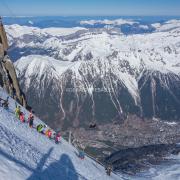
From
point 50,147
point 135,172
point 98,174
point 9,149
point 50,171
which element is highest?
point 9,149

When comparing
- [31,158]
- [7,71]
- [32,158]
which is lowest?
[7,71]

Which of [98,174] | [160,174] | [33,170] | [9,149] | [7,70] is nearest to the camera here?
[33,170]

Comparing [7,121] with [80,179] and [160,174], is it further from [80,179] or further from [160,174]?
[160,174]

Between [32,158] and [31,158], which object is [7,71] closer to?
[32,158]

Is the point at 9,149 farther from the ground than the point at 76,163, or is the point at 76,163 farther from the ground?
the point at 9,149

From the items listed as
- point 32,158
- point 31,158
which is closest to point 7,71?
point 32,158

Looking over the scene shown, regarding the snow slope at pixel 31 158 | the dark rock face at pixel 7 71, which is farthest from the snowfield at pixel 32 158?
the dark rock face at pixel 7 71

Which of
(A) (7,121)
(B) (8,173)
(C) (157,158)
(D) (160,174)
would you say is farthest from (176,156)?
(B) (8,173)

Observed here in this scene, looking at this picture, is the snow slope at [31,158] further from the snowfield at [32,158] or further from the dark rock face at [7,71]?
the dark rock face at [7,71]
